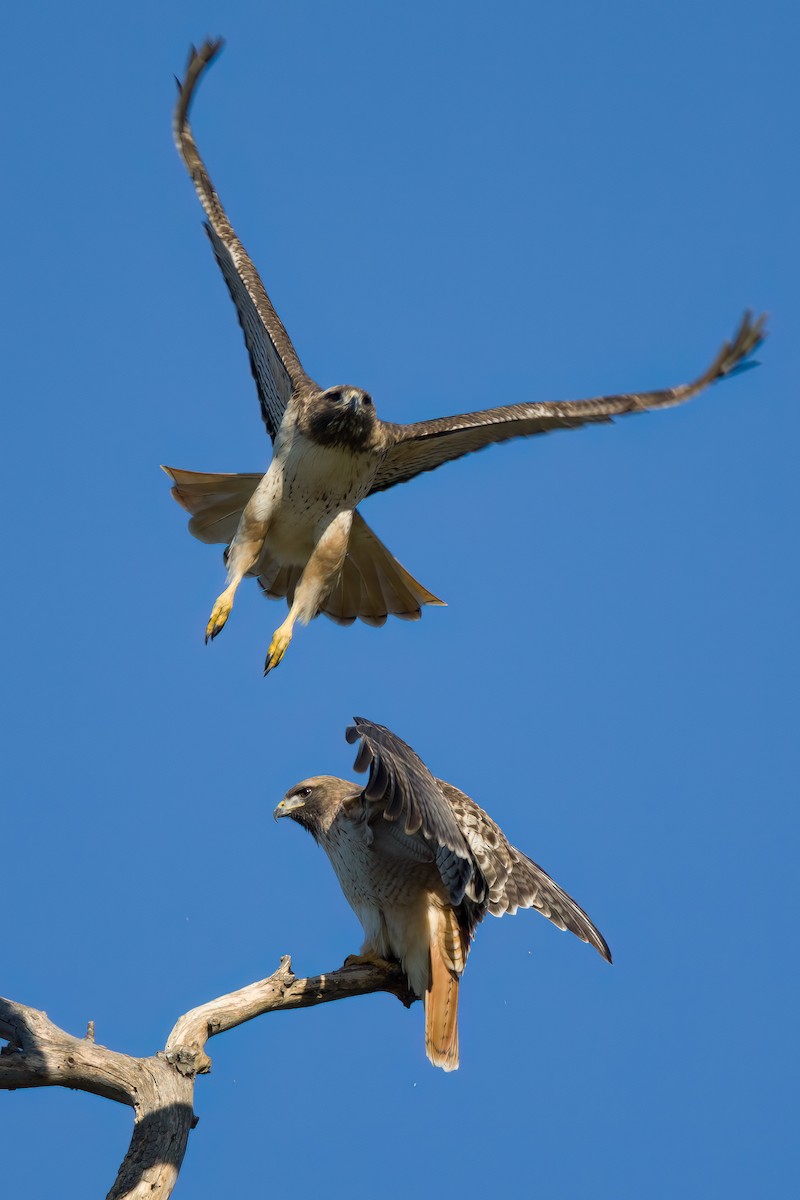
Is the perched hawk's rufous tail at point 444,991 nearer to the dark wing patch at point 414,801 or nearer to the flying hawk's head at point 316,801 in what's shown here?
the dark wing patch at point 414,801

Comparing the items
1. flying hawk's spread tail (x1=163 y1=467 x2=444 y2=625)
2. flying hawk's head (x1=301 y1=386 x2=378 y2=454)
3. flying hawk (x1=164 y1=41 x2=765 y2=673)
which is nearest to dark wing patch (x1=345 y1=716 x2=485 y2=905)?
flying hawk (x1=164 y1=41 x2=765 y2=673)

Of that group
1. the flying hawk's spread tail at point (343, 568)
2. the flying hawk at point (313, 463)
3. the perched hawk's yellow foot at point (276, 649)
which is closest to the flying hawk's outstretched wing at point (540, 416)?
the flying hawk at point (313, 463)

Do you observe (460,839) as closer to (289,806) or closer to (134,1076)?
(289,806)

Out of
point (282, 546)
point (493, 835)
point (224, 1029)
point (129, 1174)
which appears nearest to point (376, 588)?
point (282, 546)

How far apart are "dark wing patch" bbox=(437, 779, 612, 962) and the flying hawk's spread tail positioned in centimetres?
239

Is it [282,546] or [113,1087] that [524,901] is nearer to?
[113,1087]

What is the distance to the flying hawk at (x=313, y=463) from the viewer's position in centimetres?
934

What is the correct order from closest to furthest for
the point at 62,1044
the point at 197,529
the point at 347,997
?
the point at 62,1044, the point at 347,997, the point at 197,529

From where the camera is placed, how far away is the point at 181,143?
10.3 meters

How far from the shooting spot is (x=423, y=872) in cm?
765

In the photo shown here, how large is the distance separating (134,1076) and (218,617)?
3.57 meters

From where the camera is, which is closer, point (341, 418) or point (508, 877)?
point (508, 877)

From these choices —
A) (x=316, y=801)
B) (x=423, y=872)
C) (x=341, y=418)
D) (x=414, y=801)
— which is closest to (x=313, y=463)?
(x=341, y=418)

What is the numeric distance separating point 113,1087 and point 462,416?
5.25m
